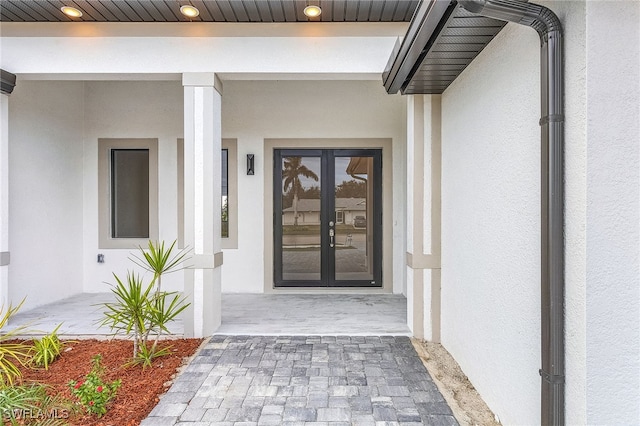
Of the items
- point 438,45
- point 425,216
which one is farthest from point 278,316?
point 438,45

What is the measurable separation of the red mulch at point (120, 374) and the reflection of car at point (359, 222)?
3.21 m

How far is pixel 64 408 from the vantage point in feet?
8.52

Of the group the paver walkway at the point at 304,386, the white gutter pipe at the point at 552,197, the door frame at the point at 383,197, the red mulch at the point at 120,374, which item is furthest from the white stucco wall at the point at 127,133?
the white gutter pipe at the point at 552,197

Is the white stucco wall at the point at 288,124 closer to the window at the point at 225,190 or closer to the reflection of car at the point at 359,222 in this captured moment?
the window at the point at 225,190

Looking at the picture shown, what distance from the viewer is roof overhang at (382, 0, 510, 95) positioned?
7.74 feet

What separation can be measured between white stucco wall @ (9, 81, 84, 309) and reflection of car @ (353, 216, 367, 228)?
461 centimetres

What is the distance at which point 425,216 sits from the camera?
409 cm

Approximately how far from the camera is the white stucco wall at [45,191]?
4945 mm

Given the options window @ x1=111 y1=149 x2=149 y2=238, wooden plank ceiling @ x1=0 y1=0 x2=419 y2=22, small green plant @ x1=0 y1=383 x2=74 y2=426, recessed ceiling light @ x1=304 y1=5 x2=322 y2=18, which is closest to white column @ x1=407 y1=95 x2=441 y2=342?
wooden plank ceiling @ x1=0 y1=0 x2=419 y2=22

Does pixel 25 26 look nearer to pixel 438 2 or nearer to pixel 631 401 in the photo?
pixel 438 2

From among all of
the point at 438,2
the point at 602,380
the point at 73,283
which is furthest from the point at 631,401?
the point at 73,283

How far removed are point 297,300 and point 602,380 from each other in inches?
174

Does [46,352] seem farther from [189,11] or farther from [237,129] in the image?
[237,129]

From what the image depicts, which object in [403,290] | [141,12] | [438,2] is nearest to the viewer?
[438,2]
